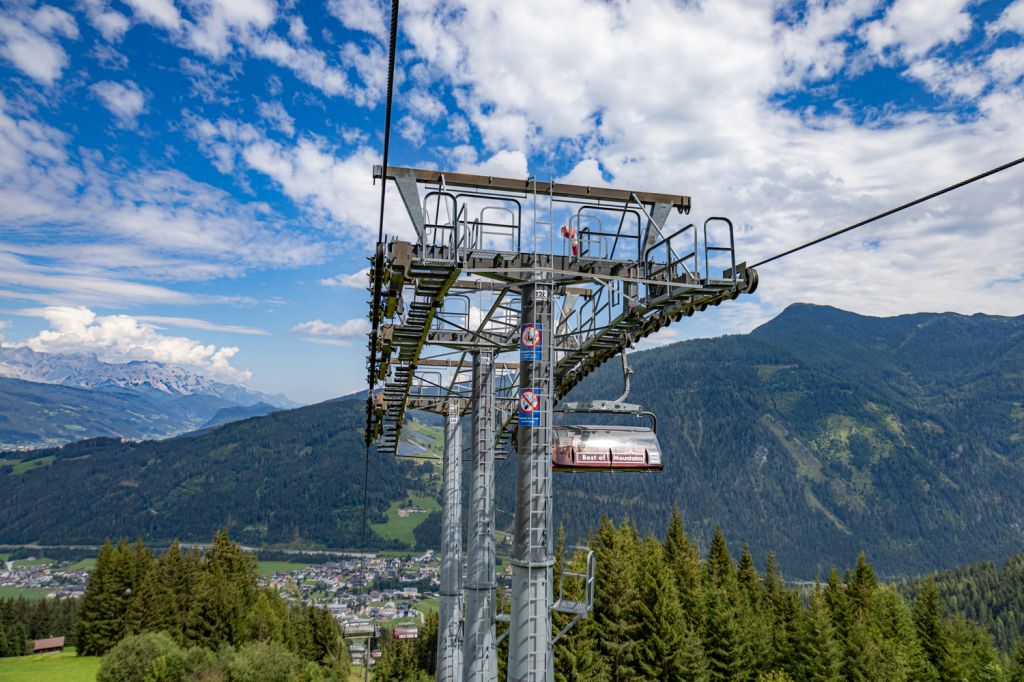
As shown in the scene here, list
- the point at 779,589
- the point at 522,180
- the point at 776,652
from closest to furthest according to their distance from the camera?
the point at 522,180 → the point at 776,652 → the point at 779,589

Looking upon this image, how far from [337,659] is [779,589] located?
48.0 meters

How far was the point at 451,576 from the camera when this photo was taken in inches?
1005

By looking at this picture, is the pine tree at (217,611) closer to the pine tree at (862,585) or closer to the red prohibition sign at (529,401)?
the pine tree at (862,585)

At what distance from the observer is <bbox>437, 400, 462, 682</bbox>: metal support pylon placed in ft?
83.3

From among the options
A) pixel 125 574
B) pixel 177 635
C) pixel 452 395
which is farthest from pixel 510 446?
pixel 125 574

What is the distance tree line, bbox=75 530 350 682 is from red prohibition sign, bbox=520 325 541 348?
51788 mm

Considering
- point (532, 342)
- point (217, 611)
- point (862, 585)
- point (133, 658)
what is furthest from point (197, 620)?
point (532, 342)

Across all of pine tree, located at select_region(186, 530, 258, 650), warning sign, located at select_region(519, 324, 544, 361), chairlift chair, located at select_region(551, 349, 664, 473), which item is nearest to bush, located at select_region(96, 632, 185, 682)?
pine tree, located at select_region(186, 530, 258, 650)

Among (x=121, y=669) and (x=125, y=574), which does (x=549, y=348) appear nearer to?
Result: (x=121, y=669)

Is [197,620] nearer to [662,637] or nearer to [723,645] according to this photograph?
[662,637]

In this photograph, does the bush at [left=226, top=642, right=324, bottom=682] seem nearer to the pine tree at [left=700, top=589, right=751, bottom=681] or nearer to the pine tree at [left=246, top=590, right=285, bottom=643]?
the pine tree at [left=246, top=590, right=285, bottom=643]

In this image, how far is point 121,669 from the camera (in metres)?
51.4

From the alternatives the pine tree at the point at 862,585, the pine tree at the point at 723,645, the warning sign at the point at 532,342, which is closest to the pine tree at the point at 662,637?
Result: the pine tree at the point at 723,645

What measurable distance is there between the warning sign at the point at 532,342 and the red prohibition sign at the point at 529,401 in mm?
679
